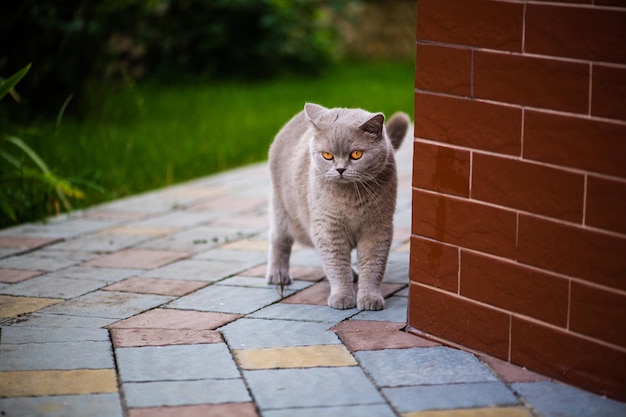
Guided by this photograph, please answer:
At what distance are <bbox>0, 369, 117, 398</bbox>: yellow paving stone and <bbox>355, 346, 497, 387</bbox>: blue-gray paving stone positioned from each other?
87cm

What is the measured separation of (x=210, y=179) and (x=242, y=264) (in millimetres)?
2152

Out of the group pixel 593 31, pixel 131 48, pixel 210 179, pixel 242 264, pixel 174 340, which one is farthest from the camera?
pixel 131 48

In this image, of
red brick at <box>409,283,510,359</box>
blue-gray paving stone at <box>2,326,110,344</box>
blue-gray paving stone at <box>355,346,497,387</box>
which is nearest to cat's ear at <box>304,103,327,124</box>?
red brick at <box>409,283,510,359</box>

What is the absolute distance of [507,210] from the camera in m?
2.98

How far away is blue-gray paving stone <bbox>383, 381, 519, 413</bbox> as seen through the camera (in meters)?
2.71

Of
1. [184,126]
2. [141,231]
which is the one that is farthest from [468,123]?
[184,126]

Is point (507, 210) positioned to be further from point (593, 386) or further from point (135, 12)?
point (135, 12)

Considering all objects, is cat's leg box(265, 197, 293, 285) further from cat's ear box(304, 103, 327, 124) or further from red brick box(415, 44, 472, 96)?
red brick box(415, 44, 472, 96)

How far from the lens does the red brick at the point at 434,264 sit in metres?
3.24

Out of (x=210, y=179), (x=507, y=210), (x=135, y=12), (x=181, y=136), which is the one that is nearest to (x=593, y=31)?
(x=507, y=210)

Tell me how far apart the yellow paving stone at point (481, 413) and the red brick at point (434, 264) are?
64cm

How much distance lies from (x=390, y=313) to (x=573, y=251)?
A: 3.47 ft

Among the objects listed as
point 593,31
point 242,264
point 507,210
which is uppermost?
point 593,31

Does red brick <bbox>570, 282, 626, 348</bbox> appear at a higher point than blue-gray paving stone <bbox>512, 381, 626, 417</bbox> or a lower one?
higher
